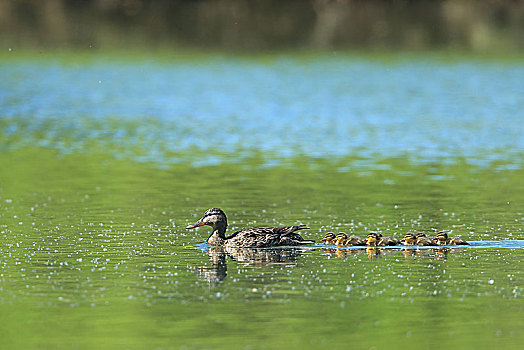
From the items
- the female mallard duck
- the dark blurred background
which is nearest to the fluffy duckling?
the female mallard duck

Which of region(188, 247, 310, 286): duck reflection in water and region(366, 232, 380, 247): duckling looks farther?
region(366, 232, 380, 247): duckling

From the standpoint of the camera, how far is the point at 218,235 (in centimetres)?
1544

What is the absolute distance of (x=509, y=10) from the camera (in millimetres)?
68250

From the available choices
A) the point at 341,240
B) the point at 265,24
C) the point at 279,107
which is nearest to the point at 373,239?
the point at 341,240

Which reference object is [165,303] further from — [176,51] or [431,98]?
[176,51]

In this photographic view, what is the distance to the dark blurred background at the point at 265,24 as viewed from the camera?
61906 mm

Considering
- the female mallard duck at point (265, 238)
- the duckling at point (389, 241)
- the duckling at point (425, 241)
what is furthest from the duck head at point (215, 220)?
the duckling at point (425, 241)

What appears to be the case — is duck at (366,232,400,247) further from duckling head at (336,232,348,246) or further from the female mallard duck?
the female mallard duck

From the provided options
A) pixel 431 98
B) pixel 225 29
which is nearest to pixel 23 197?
pixel 431 98

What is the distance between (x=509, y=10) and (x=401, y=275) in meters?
57.9

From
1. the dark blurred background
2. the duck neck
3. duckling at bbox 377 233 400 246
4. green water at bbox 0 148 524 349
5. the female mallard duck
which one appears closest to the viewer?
green water at bbox 0 148 524 349

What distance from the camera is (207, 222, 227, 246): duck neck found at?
1537 centimetres

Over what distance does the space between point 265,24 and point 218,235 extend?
54.9 m

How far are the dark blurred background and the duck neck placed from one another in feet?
145
